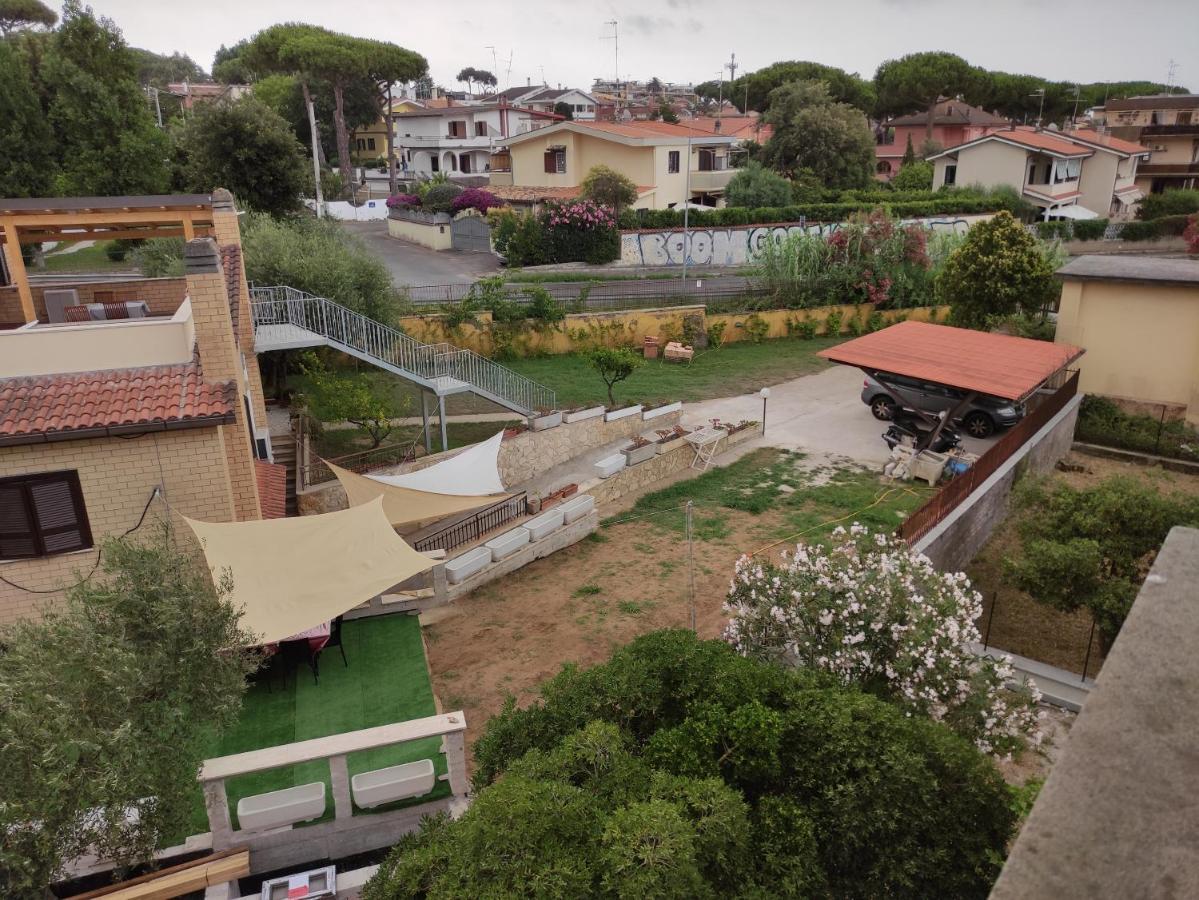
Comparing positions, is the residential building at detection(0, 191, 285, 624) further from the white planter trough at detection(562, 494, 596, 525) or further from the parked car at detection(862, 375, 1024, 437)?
the parked car at detection(862, 375, 1024, 437)

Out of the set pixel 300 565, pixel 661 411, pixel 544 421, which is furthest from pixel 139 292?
pixel 661 411

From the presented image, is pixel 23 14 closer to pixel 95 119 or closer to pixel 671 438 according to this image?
pixel 95 119

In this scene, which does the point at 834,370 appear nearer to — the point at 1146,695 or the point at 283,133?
the point at 283,133

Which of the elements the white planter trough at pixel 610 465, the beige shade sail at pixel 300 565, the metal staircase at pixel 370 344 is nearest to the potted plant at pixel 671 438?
the white planter trough at pixel 610 465

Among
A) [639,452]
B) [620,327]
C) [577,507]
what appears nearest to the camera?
[577,507]

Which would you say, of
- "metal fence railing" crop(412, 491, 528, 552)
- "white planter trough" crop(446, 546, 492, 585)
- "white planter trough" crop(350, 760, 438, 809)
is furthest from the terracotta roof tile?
"white planter trough" crop(350, 760, 438, 809)

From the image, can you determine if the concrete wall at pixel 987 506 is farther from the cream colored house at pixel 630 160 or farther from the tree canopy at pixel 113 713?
the cream colored house at pixel 630 160

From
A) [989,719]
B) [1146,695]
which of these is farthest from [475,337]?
[1146,695]
